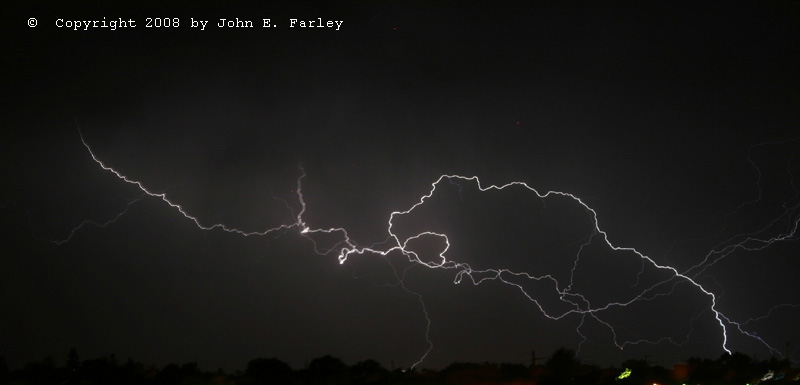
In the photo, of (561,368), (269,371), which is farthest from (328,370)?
(561,368)

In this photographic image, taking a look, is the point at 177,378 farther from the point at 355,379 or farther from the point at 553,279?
the point at 553,279

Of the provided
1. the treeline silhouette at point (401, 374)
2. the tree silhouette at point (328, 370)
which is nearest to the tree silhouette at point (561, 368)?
the treeline silhouette at point (401, 374)

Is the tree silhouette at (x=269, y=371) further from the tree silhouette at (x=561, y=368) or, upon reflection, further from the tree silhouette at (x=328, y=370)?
the tree silhouette at (x=561, y=368)

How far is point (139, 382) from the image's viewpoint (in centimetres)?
1230

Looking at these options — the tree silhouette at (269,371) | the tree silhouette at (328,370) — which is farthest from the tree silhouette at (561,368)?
the tree silhouette at (269,371)

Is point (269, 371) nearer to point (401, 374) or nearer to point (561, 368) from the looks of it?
point (401, 374)

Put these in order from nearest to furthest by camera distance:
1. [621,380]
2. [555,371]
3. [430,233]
Answer: [621,380] < [555,371] < [430,233]

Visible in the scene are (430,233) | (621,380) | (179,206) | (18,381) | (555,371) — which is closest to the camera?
(18,381)

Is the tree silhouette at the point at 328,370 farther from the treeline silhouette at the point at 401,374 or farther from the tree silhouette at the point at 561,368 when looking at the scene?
the tree silhouette at the point at 561,368

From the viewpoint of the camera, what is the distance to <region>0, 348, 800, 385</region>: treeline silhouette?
1270cm

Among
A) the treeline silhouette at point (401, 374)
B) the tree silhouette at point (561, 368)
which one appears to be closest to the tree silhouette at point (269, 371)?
the treeline silhouette at point (401, 374)

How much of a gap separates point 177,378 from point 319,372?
10.4 feet

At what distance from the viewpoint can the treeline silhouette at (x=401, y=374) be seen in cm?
1270

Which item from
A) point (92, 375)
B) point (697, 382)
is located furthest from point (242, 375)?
point (697, 382)
